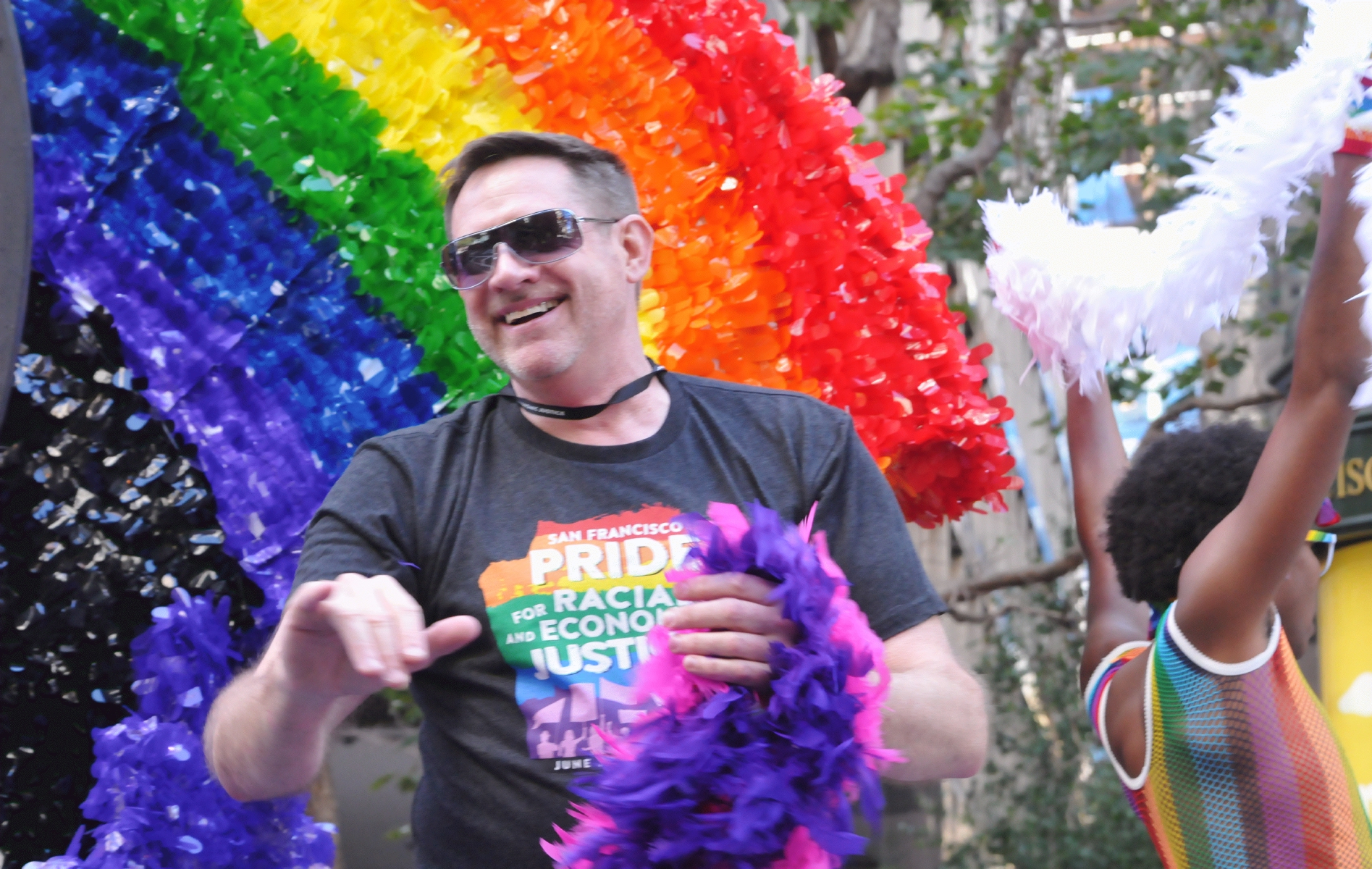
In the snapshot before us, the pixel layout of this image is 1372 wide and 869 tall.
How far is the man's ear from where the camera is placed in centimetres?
176

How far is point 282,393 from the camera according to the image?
1807mm

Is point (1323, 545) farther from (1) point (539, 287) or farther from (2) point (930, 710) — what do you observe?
(1) point (539, 287)

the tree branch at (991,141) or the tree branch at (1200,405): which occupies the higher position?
the tree branch at (991,141)

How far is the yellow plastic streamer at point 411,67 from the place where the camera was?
1.84 m

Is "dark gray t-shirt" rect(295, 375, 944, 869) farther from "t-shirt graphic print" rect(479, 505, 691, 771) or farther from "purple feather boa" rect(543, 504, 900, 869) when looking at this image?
"purple feather boa" rect(543, 504, 900, 869)

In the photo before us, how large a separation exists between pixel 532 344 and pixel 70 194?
2.06ft

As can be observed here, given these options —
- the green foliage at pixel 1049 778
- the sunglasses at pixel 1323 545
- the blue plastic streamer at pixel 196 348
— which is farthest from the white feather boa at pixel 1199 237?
the green foliage at pixel 1049 778

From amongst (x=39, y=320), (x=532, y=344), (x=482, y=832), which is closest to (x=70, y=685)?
(x=39, y=320)

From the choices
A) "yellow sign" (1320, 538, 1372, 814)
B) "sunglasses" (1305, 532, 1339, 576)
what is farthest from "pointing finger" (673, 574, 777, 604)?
"yellow sign" (1320, 538, 1372, 814)

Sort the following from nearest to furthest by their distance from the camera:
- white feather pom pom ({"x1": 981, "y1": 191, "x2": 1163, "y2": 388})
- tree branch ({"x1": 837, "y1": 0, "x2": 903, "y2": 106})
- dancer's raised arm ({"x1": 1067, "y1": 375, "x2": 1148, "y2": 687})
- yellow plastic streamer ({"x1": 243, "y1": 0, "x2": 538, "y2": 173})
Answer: yellow plastic streamer ({"x1": 243, "y1": 0, "x2": 538, "y2": 173}) < white feather pom pom ({"x1": 981, "y1": 191, "x2": 1163, "y2": 388}) < dancer's raised arm ({"x1": 1067, "y1": 375, "x2": 1148, "y2": 687}) < tree branch ({"x1": 837, "y1": 0, "x2": 903, "y2": 106})

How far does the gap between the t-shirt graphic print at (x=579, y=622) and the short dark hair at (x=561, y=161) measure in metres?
0.49

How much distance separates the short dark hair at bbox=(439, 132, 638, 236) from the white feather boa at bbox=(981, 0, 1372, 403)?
0.71m

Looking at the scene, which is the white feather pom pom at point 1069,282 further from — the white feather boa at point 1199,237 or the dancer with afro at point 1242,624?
the dancer with afro at point 1242,624

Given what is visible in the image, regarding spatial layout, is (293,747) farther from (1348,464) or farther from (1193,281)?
(1348,464)
